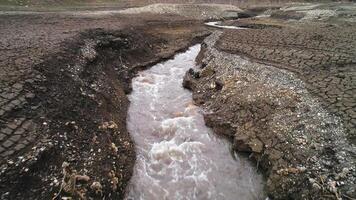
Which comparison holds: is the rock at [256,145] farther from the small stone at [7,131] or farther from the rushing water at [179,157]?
the small stone at [7,131]

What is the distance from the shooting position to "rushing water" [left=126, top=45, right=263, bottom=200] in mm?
9305

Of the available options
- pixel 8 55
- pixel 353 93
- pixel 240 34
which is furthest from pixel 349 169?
pixel 240 34

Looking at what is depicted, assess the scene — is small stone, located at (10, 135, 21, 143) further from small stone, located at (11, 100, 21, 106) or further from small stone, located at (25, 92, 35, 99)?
small stone, located at (25, 92, 35, 99)

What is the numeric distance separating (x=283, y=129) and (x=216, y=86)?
5250mm

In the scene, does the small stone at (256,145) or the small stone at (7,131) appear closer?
the small stone at (7,131)

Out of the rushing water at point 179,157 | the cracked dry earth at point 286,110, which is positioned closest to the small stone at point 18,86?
the rushing water at point 179,157

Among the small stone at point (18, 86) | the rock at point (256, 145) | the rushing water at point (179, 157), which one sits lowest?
the rushing water at point (179, 157)

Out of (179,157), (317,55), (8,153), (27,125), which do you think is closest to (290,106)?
(179,157)

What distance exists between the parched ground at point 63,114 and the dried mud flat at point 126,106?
0.04 meters

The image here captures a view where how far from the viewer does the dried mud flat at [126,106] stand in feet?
27.2

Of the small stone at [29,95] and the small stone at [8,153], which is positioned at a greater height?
the small stone at [29,95]

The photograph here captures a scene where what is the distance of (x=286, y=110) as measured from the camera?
37.6ft

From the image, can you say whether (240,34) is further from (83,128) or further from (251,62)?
(83,128)

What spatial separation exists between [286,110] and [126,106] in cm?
741
